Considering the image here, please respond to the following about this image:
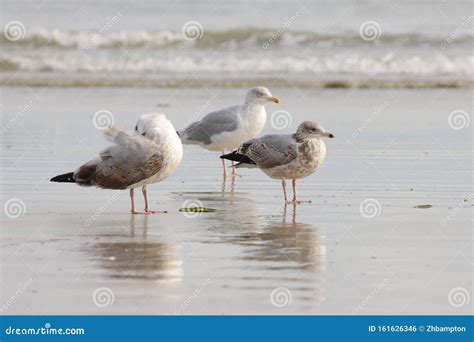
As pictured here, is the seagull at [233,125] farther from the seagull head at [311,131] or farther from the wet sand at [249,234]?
the seagull head at [311,131]

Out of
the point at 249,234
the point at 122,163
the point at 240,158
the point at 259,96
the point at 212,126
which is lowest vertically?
the point at 249,234

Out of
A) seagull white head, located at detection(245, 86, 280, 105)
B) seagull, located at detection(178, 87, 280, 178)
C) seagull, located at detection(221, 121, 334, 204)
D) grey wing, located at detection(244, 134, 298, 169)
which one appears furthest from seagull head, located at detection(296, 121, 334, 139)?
seagull white head, located at detection(245, 86, 280, 105)

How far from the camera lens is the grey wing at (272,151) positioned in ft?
36.9

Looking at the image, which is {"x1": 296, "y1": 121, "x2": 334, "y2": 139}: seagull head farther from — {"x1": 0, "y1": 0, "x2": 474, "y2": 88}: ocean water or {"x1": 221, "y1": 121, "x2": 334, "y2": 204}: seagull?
{"x1": 0, "y1": 0, "x2": 474, "y2": 88}: ocean water

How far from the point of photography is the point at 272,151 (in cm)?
1147

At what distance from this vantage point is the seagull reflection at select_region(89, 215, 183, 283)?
7633mm

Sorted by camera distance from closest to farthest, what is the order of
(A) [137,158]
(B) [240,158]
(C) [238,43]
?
(A) [137,158] → (B) [240,158] → (C) [238,43]

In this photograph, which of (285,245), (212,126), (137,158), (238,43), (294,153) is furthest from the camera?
(238,43)

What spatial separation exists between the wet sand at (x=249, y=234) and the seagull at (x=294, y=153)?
351 millimetres

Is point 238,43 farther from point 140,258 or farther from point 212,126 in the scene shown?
point 140,258

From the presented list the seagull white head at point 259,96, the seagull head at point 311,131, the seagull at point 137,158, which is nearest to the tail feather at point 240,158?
the seagull head at point 311,131

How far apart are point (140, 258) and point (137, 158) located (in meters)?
2.06

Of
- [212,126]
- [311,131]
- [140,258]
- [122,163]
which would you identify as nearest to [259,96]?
[212,126]

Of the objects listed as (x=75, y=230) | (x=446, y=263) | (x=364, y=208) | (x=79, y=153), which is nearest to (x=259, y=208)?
(x=364, y=208)
